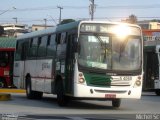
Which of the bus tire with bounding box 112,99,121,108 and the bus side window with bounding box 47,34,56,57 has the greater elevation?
the bus side window with bounding box 47,34,56,57

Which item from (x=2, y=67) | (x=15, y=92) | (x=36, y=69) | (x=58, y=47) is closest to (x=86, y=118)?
(x=58, y=47)

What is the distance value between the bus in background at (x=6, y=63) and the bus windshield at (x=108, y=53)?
17575 millimetres

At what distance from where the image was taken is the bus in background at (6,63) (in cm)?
3722

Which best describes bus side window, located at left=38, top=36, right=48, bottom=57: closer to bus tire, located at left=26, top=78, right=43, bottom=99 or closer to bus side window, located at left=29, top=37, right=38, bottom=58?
bus side window, located at left=29, top=37, right=38, bottom=58

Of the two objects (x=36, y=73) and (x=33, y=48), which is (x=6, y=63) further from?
(x=36, y=73)

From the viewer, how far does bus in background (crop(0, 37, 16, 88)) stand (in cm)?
3722

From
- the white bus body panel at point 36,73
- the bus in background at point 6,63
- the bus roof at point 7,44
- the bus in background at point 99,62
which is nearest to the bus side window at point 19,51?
the white bus body panel at point 36,73

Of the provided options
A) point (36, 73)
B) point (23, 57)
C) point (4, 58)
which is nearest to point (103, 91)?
point (36, 73)

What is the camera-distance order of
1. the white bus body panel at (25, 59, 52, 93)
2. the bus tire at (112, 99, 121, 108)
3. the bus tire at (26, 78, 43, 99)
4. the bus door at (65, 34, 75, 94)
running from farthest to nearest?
the bus tire at (26, 78, 43, 99)
the white bus body panel at (25, 59, 52, 93)
the bus tire at (112, 99, 121, 108)
the bus door at (65, 34, 75, 94)

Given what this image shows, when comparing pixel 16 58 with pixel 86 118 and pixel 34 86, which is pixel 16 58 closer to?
pixel 34 86

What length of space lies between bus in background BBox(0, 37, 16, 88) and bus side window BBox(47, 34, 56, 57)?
558 inches

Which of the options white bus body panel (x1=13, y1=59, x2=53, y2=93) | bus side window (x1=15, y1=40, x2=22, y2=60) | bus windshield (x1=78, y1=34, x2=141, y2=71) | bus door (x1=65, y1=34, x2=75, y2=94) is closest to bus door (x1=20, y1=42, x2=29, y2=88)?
white bus body panel (x1=13, y1=59, x2=53, y2=93)

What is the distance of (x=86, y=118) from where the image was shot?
16.0 meters

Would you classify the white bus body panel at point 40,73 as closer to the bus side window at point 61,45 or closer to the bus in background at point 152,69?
the bus side window at point 61,45
